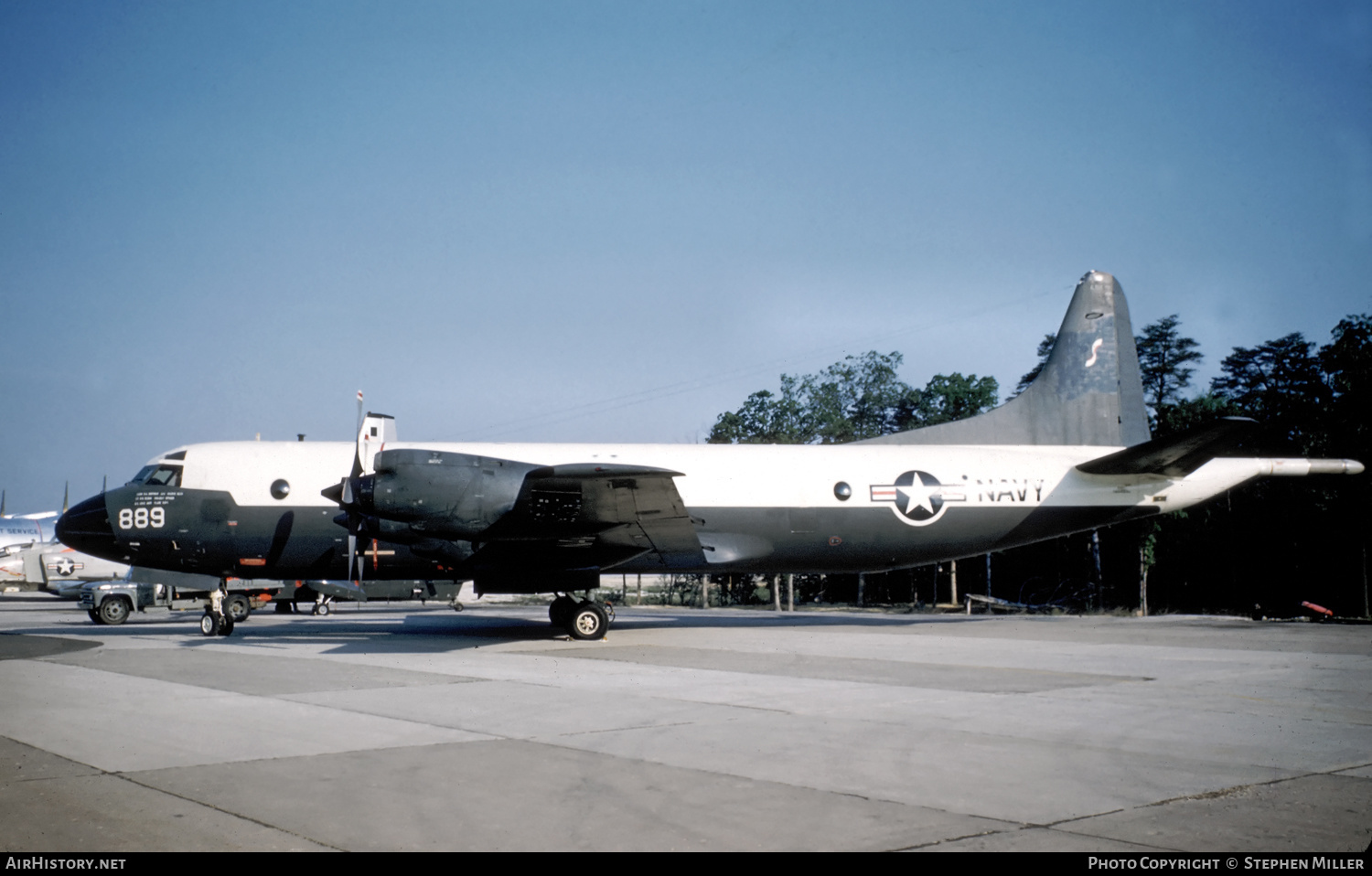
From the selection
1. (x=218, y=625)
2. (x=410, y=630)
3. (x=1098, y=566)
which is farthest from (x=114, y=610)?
(x=1098, y=566)

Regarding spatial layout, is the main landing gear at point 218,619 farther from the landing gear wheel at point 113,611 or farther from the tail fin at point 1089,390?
the tail fin at point 1089,390

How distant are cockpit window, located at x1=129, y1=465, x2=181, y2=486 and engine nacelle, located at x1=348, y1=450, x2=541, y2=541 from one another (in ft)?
14.1

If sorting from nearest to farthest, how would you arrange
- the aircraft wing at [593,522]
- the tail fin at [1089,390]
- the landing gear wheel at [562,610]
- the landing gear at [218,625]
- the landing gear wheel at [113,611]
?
the aircraft wing at [593,522] → the landing gear at [218,625] → the landing gear wheel at [562,610] → the tail fin at [1089,390] → the landing gear wheel at [113,611]

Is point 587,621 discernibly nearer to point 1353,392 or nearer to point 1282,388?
point 1353,392

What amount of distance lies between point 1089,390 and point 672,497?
35.5 feet

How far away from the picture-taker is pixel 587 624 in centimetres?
1591

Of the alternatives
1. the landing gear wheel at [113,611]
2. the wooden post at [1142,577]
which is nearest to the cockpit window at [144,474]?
the landing gear wheel at [113,611]

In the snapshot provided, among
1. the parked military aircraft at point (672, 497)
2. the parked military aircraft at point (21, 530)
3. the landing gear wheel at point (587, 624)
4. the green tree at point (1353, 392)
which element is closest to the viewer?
the parked military aircraft at point (672, 497)

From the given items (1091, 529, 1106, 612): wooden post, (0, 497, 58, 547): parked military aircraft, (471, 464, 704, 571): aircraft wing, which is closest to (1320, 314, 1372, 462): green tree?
(1091, 529, 1106, 612): wooden post

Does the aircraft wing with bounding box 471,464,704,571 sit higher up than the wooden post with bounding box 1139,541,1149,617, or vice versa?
the aircraft wing with bounding box 471,464,704,571

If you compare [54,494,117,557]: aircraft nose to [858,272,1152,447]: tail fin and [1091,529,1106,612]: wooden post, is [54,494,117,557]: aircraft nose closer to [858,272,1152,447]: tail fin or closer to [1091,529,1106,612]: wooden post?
[858,272,1152,447]: tail fin

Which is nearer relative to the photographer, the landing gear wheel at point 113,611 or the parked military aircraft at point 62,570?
the landing gear wheel at point 113,611

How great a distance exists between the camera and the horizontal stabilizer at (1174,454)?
1666 cm

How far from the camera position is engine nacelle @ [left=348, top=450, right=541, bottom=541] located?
14.0 meters
